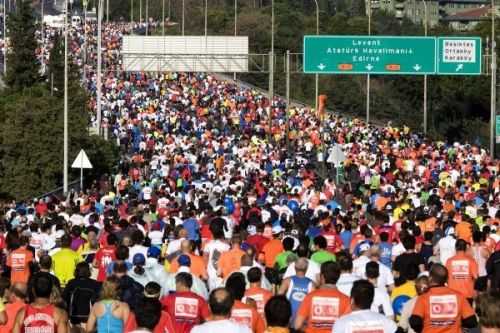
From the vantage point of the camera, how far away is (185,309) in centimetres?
1252

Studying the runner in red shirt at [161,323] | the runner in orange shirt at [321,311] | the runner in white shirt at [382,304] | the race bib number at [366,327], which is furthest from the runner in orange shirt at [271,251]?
the race bib number at [366,327]

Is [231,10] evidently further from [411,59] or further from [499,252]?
[499,252]

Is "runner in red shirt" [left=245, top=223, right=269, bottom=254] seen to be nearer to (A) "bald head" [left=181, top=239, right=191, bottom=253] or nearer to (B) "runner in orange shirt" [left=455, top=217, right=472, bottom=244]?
(A) "bald head" [left=181, top=239, right=191, bottom=253]

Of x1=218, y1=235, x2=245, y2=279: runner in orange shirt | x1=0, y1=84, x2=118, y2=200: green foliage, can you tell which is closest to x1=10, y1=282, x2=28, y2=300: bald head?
x1=218, y1=235, x2=245, y2=279: runner in orange shirt

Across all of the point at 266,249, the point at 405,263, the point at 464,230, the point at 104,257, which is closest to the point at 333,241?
the point at 266,249

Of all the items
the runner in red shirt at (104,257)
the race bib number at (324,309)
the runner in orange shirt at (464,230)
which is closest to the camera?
the race bib number at (324,309)

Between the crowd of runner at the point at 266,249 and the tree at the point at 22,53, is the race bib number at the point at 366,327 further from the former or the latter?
the tree at the point at 22,53

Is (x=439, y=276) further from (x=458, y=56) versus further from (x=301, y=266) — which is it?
(x=458, y=56)

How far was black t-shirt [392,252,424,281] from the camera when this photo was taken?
1439 centimetres

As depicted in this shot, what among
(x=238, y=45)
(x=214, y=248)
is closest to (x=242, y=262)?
(x=214, y=248)

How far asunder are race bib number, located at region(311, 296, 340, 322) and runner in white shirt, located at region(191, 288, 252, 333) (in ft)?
5.09

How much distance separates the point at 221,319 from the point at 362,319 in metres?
0.95

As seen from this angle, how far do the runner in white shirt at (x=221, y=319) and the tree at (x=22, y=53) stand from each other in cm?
7481

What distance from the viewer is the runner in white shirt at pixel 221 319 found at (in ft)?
32.8
